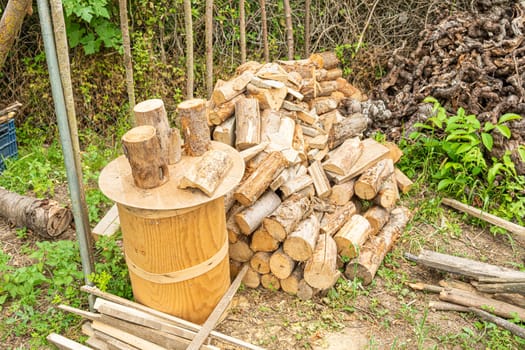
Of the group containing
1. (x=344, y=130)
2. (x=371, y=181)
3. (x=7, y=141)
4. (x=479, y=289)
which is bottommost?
(x=479, y=289)

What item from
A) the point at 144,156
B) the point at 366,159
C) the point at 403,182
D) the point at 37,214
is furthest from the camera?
the point at 403,182

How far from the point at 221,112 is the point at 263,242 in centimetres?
129

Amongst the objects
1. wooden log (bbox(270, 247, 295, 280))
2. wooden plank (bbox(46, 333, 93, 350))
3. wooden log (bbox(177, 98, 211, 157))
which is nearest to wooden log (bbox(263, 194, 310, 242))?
wooden log (bbox(270, 247, 295, 280))

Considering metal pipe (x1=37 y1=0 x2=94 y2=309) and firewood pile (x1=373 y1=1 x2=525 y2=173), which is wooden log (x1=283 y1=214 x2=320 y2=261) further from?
firewood pile (x1=373 y1=1 x2=525 y2=173)

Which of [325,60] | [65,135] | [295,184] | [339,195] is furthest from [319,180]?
[325,60]

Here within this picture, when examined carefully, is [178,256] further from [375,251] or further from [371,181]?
[371,181]

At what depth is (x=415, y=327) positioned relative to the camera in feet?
10.5

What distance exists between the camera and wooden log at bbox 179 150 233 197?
256cm

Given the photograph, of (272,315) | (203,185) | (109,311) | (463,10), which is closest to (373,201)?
(272,315)

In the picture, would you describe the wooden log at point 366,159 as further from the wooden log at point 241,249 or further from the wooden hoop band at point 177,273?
the wooden hoop band at point 177,273

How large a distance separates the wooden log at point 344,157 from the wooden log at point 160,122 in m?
1.68

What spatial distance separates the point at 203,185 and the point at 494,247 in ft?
9.67

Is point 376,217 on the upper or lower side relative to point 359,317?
upper

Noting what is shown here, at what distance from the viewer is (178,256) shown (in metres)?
2.71
